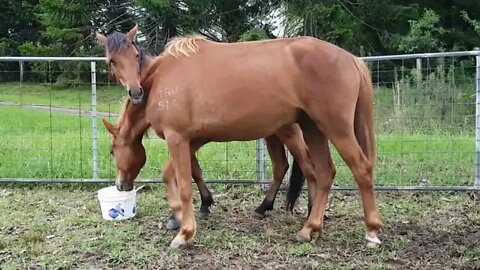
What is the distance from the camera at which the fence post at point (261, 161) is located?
21.4ft

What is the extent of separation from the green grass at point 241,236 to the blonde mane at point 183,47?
1422 millimetres

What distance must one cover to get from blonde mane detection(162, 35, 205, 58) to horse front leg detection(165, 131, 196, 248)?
2.10 ft

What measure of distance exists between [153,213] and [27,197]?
60.5 inches

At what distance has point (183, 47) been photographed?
15.6ft

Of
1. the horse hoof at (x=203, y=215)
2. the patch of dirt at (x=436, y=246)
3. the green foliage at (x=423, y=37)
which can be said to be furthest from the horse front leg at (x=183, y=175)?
the green foliage at (x=423, y=37)

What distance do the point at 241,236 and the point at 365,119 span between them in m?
1.31

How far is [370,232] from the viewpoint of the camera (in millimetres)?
4602

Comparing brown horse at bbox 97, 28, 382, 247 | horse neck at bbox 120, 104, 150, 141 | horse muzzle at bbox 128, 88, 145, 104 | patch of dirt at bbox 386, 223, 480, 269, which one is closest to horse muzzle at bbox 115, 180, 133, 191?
horse neck at bbox 120, 104, 150, 141

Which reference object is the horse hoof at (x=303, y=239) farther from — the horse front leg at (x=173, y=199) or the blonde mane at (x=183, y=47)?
the blonde mane at (x=183, y=47)

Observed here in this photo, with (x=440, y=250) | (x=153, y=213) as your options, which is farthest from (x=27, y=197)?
(x=440, y=250)

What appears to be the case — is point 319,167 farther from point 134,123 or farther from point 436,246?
point 134,123

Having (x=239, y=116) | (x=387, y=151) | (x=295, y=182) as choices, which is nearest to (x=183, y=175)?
(x=239, y=116)

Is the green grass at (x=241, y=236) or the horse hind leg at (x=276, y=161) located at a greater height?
the horse hind leg at (x=276, y=161)

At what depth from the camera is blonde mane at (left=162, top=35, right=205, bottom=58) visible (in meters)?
4.71
